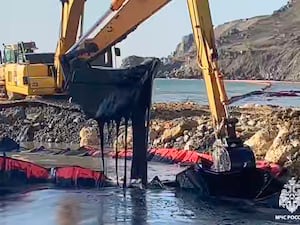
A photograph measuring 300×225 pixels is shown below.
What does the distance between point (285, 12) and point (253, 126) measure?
157m

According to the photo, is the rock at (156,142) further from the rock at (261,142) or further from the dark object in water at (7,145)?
the dark object in water at (7,145)

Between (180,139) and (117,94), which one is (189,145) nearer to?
(180,139)

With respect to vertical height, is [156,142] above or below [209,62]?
below

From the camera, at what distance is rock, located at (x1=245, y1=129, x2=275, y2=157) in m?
23.6

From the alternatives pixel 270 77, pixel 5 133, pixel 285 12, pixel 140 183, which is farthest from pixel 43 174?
pixel 285 12

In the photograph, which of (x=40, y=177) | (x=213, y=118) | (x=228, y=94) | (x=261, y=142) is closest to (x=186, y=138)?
(x=261, y=142)

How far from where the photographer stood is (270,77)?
5251 inches

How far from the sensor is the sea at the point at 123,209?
15.6 m

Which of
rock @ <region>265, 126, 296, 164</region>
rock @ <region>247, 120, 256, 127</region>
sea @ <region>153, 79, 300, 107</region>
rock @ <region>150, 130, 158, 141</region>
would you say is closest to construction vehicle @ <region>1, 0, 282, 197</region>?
rock @ <region>265, 126, 296, 164</region>

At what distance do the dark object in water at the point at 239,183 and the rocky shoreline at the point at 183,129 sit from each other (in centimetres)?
229

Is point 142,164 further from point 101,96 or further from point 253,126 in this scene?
point 253,126

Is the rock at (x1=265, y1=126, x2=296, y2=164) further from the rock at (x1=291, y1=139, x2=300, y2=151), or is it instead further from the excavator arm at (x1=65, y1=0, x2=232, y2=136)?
the excavator arm at (x1=65, y1=0, x2=232, y2=136)

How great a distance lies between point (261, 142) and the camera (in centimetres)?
2430

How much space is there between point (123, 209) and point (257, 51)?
430ft
